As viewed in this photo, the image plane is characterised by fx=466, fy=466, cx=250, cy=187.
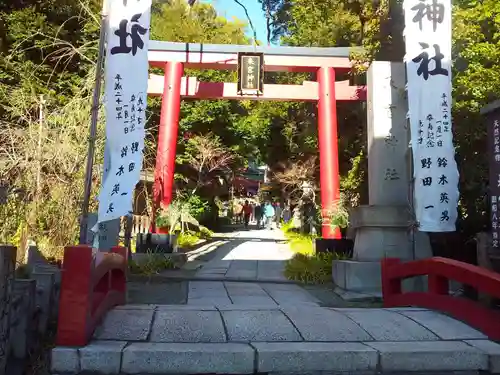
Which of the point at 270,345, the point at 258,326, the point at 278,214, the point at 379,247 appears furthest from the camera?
the point at 278,214

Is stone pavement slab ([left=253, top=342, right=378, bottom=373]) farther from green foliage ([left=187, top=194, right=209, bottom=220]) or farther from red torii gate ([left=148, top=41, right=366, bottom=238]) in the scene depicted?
green foliage ([left=187, top=194, right=209, bottom=220])

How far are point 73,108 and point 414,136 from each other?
20.6 ft

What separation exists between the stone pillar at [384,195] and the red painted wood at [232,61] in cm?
470

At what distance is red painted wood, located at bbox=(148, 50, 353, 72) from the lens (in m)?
12.6

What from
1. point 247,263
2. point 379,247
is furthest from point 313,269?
point 247,263

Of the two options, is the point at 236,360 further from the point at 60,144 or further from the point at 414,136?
the point at 60,144

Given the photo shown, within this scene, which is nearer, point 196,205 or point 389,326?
point 389,326

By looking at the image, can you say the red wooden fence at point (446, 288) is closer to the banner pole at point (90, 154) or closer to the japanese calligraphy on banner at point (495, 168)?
the japanese calligraphy on banner at point (495, 168)

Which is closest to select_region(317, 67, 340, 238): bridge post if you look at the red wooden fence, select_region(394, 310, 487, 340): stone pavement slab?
the red wooden fence

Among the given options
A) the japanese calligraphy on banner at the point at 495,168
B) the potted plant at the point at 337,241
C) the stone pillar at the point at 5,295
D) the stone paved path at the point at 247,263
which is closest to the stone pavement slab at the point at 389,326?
the japanese calligraphy on banner at the point at 495,168

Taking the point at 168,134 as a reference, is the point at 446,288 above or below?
below

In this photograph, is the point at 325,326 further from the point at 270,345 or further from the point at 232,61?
the point at 232,61

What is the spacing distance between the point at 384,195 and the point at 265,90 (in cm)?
665

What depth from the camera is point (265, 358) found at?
12.1ft
